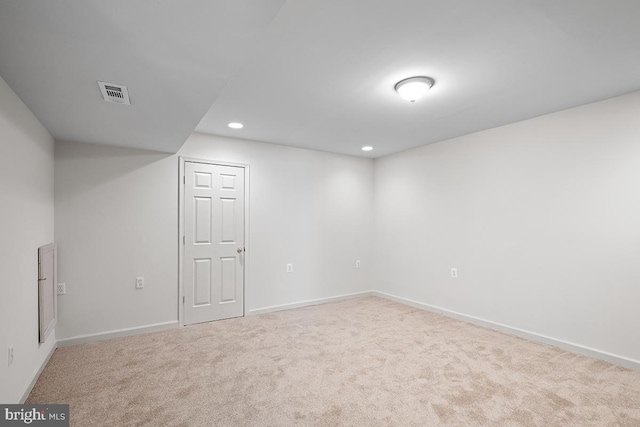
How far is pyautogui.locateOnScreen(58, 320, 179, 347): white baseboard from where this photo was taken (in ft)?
10.7

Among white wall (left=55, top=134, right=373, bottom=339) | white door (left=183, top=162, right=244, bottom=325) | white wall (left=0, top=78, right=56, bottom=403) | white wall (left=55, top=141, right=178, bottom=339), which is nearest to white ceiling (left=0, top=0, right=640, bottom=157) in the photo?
white wall (left=0, top=78, right=56, bottom=403)

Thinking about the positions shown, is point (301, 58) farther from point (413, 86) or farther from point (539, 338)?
point (539, 338)

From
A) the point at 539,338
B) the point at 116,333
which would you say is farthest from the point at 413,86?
the point at 116,333

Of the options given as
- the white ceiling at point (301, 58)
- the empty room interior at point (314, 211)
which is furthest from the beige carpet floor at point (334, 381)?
the white ceiling at point (301, 58)

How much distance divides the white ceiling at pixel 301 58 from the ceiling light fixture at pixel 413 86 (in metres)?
0.06

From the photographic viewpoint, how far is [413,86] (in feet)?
8.29

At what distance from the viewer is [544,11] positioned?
67.4 inches

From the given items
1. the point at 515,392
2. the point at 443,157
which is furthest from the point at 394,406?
the point at 443,157

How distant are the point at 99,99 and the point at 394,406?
298cm

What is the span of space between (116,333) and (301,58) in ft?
11.3

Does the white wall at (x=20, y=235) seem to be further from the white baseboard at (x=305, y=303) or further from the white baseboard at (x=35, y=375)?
the white baseboard at (x=305, y=303)

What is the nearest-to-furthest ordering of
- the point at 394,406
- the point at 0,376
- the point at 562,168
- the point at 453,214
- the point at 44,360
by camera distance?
the point at 0,376
the point at 394,406
the point at 44,360
the point at 562,168
the point at 453,214

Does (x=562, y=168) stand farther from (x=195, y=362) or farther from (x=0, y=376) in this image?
(x=0, y=376)

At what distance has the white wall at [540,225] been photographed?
2.86 metres
